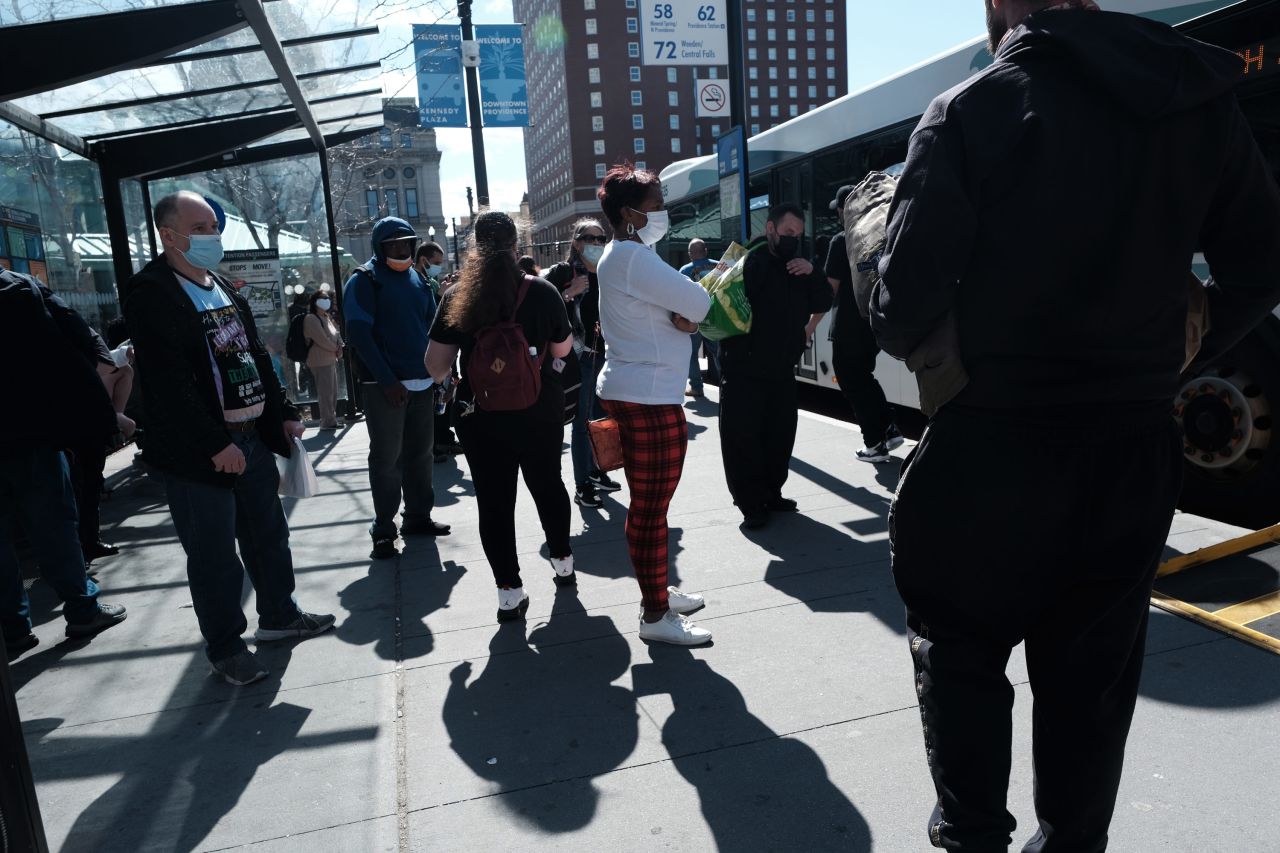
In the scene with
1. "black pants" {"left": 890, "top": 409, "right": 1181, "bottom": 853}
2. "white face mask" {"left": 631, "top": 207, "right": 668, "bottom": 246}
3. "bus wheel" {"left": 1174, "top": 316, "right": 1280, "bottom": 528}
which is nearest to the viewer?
"black pants" {"left": 890, "top": 409, "right": 1181, "bottom": 853}

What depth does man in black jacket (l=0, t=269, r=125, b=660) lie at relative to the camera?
4.02 metres

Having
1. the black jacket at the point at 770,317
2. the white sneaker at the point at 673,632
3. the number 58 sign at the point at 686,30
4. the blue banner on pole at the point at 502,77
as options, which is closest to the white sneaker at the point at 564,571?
the white sneaker at the point at 673,632

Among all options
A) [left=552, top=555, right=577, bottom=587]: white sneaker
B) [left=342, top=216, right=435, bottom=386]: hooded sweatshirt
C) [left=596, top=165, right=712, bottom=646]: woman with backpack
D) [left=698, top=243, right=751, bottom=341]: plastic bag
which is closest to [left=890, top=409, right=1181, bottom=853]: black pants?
[left=596, top=165, right=712, bottom=646]: woman with backpack

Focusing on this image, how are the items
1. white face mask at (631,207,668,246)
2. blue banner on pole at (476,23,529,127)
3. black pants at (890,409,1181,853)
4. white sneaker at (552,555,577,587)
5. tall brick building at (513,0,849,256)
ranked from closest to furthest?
1. black pants at (890,409,1181,853)
2. white face mask at (631,207,668,246)
3. white sneaker at (552,555,577,587)
4. blue banner on pole at (476,23,529,127)
5. tall brick building at (513,0,849,256)

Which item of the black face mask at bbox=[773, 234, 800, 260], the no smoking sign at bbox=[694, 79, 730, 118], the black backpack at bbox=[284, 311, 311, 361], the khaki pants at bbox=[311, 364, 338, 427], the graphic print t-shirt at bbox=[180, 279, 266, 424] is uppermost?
the no smoking sign at bbox=[694, 79, 730, 118]

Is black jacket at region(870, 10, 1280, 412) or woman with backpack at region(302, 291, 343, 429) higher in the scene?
black jacket at region(870, 10, 1280, 412)

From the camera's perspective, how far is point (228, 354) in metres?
3.62

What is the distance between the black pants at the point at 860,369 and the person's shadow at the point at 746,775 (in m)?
3.69

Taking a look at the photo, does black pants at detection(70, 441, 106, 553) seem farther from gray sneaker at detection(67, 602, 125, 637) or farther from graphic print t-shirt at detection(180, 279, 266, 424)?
graphic print t-shirt at detection(180, 279, 266, 424)

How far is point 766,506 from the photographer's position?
18.3 ft

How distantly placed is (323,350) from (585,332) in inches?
195

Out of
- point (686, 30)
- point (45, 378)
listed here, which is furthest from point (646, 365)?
point (686, 30)

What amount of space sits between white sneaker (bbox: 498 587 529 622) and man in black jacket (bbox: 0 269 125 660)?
78.4 inches

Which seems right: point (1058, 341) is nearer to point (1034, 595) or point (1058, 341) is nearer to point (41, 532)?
point (1034, 595)
